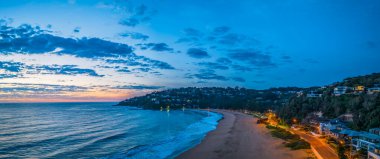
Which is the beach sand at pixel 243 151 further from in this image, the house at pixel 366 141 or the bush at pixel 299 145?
the house at pixel 366 141

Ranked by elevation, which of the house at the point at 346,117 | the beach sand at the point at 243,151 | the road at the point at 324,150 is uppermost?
the house at the point at 346,117

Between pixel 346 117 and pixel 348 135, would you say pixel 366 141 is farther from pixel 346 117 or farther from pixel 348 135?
pixel 346 117

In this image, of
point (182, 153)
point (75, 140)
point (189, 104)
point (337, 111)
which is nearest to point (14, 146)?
point (75, 140)

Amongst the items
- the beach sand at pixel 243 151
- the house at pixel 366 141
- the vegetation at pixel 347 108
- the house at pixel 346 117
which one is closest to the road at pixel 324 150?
the beach sand at pixel 243 151

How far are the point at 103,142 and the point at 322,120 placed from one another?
110ft

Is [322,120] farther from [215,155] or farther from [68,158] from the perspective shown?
[68,158]

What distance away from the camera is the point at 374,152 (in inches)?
976

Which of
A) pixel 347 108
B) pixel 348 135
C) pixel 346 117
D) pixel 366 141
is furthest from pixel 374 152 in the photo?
pixel 347 108

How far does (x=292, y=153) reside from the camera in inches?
1212

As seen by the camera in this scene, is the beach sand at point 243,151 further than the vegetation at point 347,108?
No

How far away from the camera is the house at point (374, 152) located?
23995 mm

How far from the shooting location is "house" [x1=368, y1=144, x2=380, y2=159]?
24.0 m

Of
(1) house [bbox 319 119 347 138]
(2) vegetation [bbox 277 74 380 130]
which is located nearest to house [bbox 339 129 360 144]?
(1) house [bbox 319 119 347 138]

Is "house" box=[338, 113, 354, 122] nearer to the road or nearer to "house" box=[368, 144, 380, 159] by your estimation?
the road
